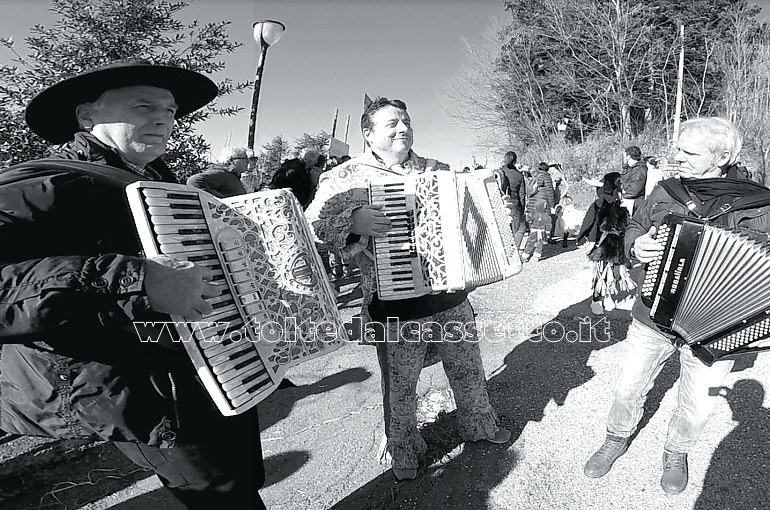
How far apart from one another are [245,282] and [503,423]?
2302mm

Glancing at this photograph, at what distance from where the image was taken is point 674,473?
8.29ft

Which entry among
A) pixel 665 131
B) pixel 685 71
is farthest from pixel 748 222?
pixel 685 71

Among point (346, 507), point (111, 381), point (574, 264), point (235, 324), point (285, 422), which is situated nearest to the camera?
point (111, 381)

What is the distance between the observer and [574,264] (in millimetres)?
8242

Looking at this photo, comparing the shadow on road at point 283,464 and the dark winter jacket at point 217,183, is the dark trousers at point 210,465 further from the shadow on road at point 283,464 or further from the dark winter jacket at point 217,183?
the dark winter jacket at point 217,183

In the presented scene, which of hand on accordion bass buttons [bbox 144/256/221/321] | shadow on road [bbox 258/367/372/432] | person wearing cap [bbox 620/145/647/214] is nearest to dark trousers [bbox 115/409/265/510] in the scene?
hand on accordion bass buttons [bbox 144/256/221/321]

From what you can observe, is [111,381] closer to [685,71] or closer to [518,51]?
[518,51]

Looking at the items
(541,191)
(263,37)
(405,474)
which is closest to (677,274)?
(405,474)

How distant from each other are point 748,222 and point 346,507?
8.10 ft

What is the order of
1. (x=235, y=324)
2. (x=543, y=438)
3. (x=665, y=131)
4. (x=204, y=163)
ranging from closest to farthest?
(x=235, y=324)
(x=543, y=438)
(x=204, y=163)
(x=665, y=131)

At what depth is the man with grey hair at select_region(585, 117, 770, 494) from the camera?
2301 mm

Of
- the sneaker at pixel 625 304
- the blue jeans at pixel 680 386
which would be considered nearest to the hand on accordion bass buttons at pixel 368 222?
the blue jeans at pixel 680 386

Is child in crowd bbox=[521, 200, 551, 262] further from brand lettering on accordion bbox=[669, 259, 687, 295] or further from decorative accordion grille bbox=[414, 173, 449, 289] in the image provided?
decorative accordion grille bbox=[414, 173, 449, 289]

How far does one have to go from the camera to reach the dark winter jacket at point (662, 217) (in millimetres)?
2270
